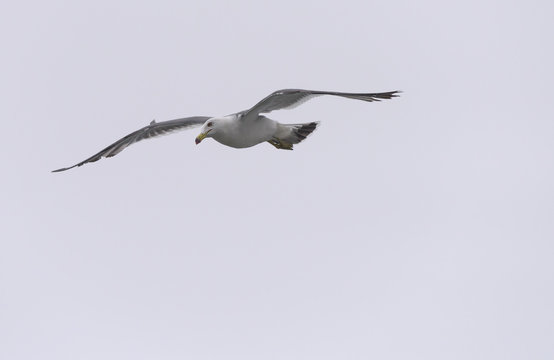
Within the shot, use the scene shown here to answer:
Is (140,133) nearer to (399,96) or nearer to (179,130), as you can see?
(179,130)

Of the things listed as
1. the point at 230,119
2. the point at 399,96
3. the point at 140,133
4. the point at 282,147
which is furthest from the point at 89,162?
the point at 399,96

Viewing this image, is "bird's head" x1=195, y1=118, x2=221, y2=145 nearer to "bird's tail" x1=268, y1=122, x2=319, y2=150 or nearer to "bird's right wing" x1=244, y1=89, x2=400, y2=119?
"bird's right wing" x1=244, y1=89, x2=400, y2=119

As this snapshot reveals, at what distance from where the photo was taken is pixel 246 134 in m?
16.0

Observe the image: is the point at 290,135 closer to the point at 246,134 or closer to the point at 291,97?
the point at 246,134

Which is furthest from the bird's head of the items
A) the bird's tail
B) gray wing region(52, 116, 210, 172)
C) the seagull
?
the bird's tail

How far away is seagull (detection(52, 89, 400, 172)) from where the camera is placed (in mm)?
14905

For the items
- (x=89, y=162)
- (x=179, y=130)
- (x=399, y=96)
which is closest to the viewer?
(x=399, y=96)

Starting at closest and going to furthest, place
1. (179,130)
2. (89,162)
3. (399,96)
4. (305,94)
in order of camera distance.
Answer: (399,96)
(305,94)
(89,162)
(179,130)

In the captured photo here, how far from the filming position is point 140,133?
55.7ft

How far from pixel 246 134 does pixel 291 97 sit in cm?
122

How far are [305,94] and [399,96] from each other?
173cm

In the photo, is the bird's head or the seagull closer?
the seagull

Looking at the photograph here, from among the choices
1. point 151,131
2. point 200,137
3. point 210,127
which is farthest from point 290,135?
point 200,137

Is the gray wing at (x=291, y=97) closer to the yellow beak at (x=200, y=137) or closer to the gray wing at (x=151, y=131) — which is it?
the yellow beak at (x=200, y=137)
